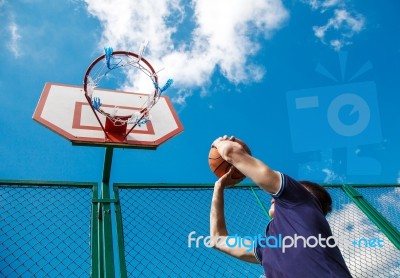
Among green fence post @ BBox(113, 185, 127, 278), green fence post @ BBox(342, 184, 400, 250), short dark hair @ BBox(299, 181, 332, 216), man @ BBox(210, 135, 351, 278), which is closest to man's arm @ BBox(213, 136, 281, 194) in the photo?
man @ BBox(210, 135, 351, 278)

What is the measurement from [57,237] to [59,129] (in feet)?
4.73

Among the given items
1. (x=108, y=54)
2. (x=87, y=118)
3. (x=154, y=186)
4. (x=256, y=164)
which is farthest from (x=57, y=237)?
(x=256, y=164)

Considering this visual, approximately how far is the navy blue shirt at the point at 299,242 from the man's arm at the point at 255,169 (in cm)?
4

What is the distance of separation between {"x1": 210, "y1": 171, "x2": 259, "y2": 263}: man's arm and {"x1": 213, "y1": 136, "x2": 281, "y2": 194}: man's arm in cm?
66

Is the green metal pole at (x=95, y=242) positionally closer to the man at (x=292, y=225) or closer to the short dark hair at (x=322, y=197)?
the man at (x=292, y=225)

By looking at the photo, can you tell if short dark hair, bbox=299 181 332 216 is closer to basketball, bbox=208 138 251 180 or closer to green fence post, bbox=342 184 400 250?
basketball, bbox=208 138 251 180

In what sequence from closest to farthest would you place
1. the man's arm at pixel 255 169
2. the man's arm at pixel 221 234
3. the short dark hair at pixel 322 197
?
the man's arm at pixel 255 169 → the short dark hair at pixel 322 197 → the man's arm at pixel 221 234

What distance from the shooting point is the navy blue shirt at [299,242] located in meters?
1.63

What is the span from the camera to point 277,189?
5.69ft

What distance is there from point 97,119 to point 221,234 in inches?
109

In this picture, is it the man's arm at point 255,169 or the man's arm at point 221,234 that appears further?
the man's arm at point 221,234

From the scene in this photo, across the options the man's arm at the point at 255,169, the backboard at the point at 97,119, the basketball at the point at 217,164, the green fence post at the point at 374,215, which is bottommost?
the green fence post at the point at 374,215

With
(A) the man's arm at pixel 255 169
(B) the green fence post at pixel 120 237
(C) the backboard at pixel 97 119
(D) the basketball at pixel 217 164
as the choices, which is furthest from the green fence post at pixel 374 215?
(A) the man's arm at pixel 255 169

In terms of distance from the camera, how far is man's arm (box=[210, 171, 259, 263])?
92.7 inches
